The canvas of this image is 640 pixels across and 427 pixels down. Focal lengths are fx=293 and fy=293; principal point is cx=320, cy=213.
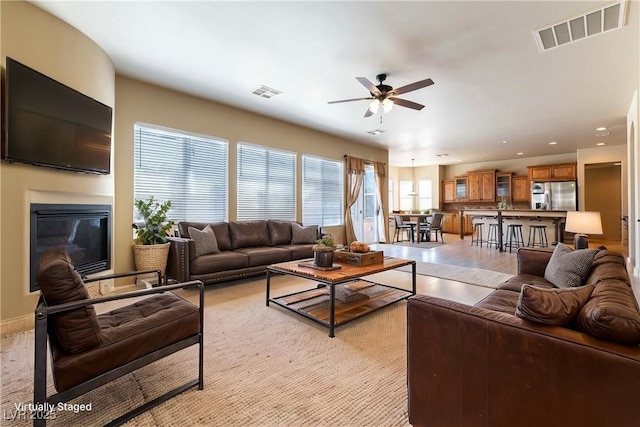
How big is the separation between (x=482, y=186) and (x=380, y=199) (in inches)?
194

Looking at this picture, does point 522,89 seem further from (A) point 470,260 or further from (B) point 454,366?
(B) point 454,366

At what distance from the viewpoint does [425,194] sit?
1238 centimetres

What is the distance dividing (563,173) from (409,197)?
16.9 ft

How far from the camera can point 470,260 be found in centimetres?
597

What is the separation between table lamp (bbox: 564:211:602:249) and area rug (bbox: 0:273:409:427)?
7.06 ft

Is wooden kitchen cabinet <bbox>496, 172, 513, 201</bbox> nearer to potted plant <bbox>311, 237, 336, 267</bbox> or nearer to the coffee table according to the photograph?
Result: the coffee table

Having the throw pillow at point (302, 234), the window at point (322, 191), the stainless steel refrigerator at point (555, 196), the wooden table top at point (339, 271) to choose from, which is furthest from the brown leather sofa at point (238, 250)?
the stainless steel refrigerator at point (555, 196)

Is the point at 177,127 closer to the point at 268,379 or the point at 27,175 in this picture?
the point at 27,175

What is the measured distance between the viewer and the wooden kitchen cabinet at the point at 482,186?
10.6m

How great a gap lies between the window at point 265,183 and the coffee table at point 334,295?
238 cm

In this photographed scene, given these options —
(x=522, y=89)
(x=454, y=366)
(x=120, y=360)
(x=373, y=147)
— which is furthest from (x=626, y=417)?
(x=373, y=147)

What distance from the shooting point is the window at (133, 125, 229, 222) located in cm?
421

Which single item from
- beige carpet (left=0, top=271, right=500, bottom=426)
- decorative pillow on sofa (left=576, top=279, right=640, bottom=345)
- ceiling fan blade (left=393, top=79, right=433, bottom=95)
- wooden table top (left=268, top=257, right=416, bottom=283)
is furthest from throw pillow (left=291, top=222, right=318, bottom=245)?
decorative pillow on sofa (left=576, top=279, right=640, bottom=345)

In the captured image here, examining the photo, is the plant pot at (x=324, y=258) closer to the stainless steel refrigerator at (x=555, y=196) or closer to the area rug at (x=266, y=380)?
the area rug at (x=266, y=380)
